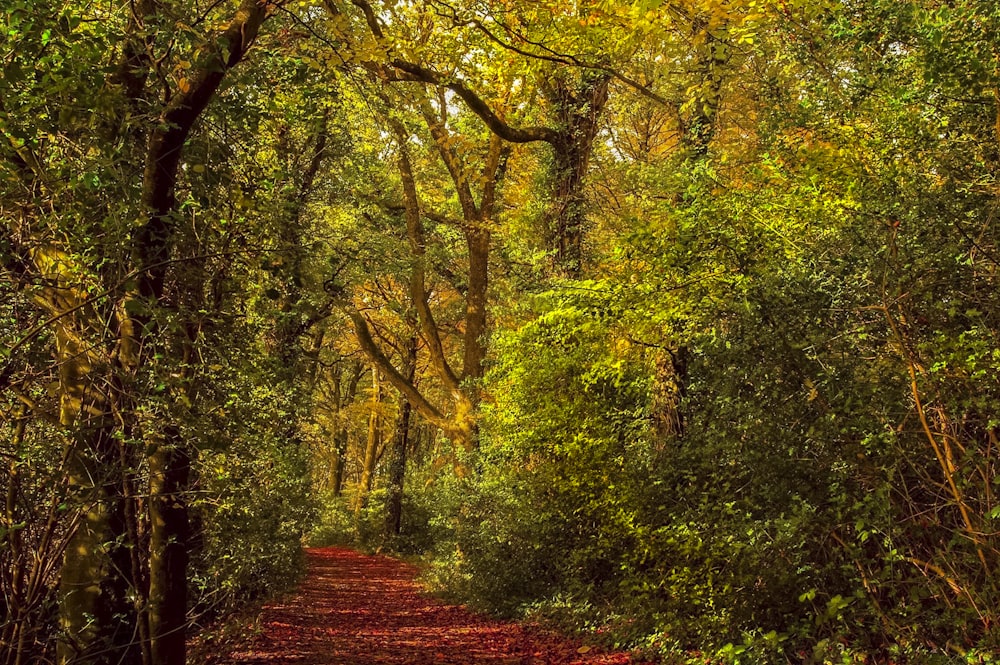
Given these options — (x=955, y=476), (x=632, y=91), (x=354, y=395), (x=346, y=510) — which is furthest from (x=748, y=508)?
(x=354, y=395)

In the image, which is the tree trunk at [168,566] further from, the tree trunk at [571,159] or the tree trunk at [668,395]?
the tree trunk at [571,159]

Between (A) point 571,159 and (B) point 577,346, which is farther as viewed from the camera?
(A) point 571,159

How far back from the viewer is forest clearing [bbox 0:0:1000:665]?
3449 mm

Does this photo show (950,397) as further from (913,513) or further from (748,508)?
(748,508)

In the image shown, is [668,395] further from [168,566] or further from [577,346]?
[168,566]

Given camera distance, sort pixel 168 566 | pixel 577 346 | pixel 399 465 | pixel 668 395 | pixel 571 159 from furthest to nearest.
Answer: pixel 399 465
pixel 571 159
pixel 577 346
pixel 668 395
pixel 168 566

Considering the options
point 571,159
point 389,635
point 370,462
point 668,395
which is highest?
point 571,159

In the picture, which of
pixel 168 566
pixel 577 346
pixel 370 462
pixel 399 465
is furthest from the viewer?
pixel 370 462

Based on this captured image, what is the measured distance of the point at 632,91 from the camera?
1389 cm

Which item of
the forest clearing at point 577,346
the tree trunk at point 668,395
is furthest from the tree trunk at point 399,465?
the tree trunk at point 668,395

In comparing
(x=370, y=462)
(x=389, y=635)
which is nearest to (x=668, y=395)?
(x=389, y=635)

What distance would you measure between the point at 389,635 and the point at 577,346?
518 cm

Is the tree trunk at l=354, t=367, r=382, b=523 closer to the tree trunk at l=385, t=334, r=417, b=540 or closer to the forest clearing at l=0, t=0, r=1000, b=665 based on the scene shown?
the tree trunk at l=385, t=334, r=417, b=540

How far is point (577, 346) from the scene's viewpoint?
31.0ft
